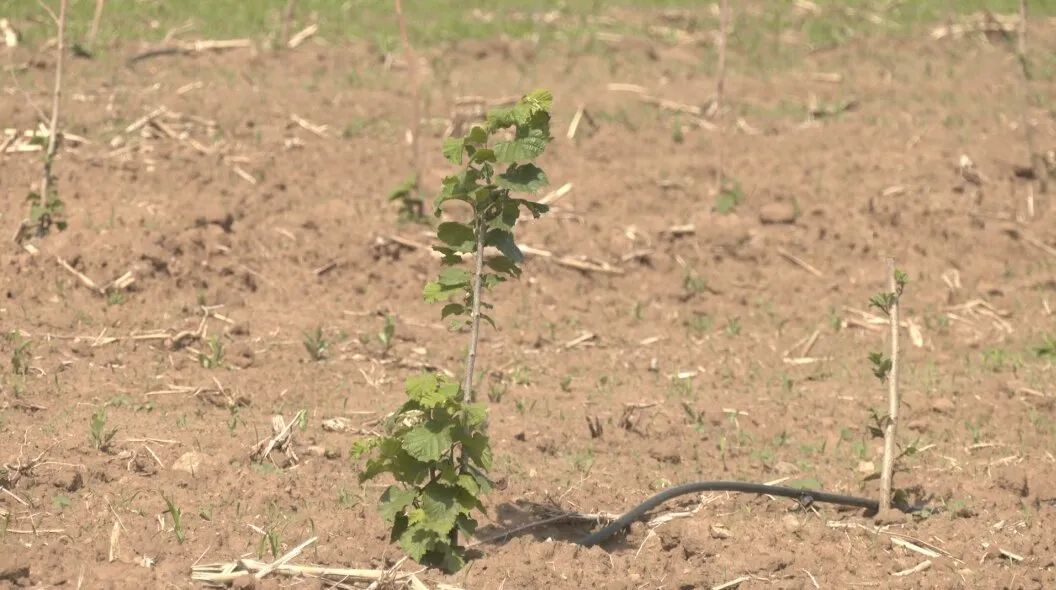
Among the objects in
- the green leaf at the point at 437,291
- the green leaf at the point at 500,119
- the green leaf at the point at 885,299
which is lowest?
the green leaf at the point at 885,299

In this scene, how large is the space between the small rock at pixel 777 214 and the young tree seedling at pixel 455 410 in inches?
171

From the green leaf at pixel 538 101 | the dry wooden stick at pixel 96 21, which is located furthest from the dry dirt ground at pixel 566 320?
the green leaf at pixel 538 101

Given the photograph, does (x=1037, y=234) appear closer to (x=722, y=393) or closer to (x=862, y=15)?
(x=722, y=393)

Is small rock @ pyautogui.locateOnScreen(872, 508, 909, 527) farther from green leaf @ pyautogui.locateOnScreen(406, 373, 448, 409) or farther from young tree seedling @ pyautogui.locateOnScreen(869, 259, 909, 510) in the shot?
green leaf @ pyautogui.locateOnScreen(406, 373, 448, 409)

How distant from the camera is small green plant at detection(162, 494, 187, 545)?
521 cm

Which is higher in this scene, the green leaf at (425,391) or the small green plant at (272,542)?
the green leaf at (425,391)

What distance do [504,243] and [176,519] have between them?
60.0 inches

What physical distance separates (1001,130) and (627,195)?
3196mm

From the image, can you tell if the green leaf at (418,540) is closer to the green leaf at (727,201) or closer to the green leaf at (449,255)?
the green leaf at (449,255)

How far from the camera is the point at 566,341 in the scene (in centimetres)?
789

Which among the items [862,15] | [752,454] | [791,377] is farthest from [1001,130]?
[752,454]

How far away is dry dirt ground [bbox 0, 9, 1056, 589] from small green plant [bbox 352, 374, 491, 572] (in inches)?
6.5

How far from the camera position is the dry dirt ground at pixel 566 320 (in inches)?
217

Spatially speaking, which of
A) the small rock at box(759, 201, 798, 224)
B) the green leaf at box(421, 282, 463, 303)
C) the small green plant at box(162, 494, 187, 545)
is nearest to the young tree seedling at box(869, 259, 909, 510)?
the green leaf at box(421, 282, 463, 303)
